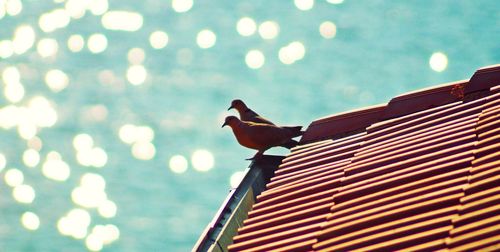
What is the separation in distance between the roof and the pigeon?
1.68 metres

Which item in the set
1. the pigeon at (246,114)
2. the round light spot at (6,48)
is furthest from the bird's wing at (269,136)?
the round light spot at (6,48)

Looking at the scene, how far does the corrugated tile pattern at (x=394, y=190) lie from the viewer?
868 centimetres

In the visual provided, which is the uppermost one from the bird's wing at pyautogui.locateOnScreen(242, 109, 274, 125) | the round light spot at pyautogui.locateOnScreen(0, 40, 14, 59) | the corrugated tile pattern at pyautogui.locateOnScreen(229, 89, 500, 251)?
the round light spot at pyautogui.locateOnScreen(0, 40, 14, 59)

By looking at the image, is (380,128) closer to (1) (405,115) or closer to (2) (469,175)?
(1) (405,115)

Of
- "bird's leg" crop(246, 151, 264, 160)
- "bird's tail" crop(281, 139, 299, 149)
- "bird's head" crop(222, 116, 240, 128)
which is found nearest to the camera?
"bird's leg" crop(246, 151, 264, 160)

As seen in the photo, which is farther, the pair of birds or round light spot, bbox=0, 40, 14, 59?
round light spot, bbox=0, 40, 14, 59

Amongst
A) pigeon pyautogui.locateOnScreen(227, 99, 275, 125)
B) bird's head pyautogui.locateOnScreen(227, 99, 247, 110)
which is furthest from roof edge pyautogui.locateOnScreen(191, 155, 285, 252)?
bird's head pyautogui.locateOnScreen(227, 99, 247, 110)

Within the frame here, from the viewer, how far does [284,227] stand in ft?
33.7

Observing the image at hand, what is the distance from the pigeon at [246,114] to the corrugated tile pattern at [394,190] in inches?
85.8

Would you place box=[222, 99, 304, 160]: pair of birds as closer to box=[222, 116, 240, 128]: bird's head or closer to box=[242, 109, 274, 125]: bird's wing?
box=[222, 116, 240, 128]: bird's head

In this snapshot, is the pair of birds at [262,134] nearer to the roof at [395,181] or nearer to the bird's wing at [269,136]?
the bird's wing at [269,136]

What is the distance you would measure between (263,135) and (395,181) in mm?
3287

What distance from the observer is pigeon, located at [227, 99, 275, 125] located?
46.6 feet

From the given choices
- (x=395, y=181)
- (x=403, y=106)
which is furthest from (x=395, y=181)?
(x=403, y=106)
